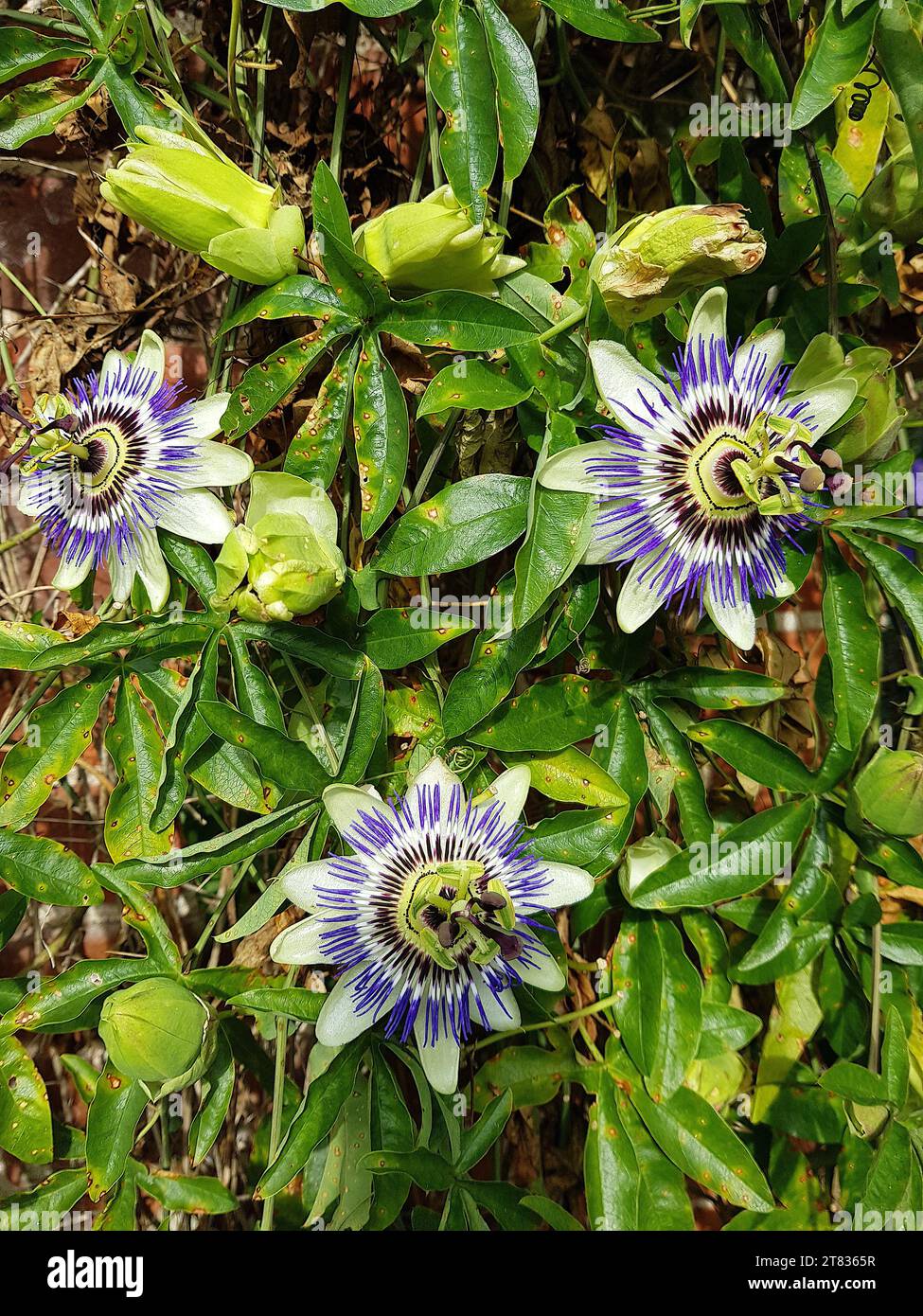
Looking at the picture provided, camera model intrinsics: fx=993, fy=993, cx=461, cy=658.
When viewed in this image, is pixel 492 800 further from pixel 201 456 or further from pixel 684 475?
pixel 201 456

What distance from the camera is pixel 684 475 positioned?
1191 mm

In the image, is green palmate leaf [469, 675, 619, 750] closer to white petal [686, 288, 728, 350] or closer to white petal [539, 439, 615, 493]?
white petal [539, 439, 615, 493]

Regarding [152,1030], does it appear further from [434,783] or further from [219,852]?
[434,783]

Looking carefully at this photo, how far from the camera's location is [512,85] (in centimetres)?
123

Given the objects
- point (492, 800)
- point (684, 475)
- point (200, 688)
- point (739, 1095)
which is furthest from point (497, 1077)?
point (684, 475)

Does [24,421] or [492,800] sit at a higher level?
[24,421]

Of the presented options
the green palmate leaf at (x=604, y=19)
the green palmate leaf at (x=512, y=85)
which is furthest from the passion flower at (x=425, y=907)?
the green palmate leaf at (x=604, y=19)

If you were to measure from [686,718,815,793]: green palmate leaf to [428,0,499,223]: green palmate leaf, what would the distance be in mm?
736

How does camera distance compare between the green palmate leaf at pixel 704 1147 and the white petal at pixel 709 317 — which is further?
the green palmate leaf at pixel 704 1147

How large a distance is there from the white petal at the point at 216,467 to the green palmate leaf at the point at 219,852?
422 mm

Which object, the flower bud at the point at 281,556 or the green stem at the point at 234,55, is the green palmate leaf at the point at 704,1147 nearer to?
the flower bud at the point at 281,556

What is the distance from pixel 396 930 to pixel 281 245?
863mm

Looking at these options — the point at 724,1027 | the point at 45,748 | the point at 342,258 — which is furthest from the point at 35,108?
the point at 724,1027

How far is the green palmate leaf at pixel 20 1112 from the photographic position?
1338 millimetres
